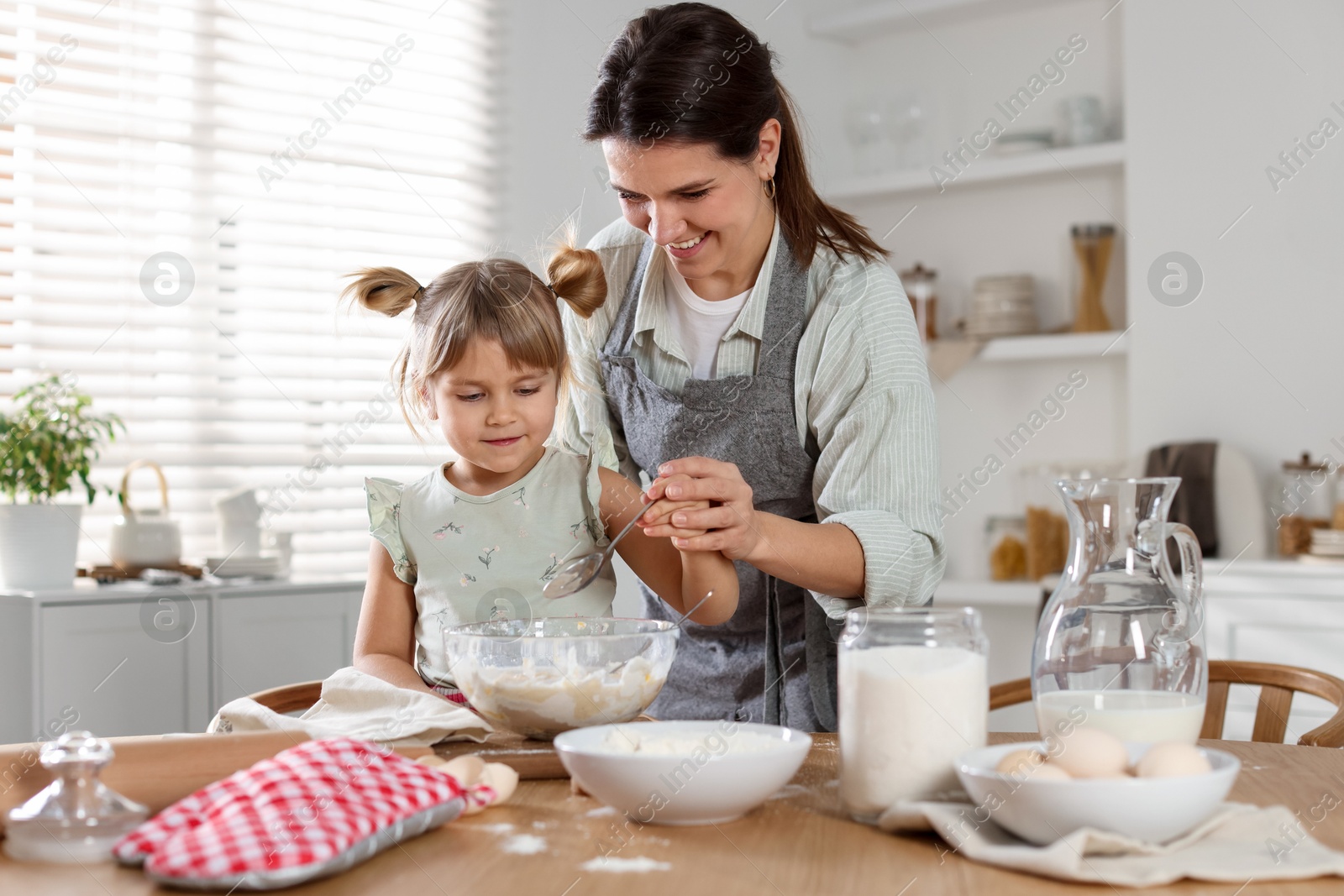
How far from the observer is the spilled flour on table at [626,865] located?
30.6 inches

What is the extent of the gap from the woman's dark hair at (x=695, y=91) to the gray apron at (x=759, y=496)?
0.48 ft

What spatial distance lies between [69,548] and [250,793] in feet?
6.75

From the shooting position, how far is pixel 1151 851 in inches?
30.2

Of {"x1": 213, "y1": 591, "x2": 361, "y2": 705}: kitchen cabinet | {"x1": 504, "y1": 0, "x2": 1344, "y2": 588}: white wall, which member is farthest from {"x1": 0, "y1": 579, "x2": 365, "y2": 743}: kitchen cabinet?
{"x1": 504, "y1": 0, "x2": 1344, "y2": 588}: white wall

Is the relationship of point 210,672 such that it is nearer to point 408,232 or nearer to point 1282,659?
point 408,232

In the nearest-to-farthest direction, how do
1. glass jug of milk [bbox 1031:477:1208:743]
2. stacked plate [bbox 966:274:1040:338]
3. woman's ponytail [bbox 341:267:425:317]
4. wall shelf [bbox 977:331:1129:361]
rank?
glass jug of milk [bbox 1031:477:1208:743]
woman's ponytail [bbox 341:267:425:317]
wall shelf [bbox 977:331:1129:361]
stacked plate [bbox 966:274:1040:338]

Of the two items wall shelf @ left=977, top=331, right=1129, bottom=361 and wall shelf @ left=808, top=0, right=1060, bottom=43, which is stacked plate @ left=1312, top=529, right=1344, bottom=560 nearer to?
wall shelf @ left=977, top=331, right=1129, bottom=361

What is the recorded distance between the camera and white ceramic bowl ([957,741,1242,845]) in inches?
30.0

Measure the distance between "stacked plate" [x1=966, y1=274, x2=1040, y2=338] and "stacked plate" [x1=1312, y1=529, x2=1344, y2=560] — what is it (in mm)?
1063

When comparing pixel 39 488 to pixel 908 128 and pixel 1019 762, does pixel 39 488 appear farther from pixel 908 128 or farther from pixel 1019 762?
pixel 908 128

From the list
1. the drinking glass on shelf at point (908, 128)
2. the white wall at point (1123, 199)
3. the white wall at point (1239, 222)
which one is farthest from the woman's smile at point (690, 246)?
the drinking glass on shelf at point (908, 128)

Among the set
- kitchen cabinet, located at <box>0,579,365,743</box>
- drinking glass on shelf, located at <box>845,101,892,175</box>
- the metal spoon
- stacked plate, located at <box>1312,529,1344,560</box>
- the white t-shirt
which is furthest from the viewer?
drinking glass on shelf, located at <box>845,101,892,175</box>

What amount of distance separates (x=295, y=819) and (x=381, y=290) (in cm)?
89

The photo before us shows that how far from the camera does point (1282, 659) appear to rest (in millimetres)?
2906
